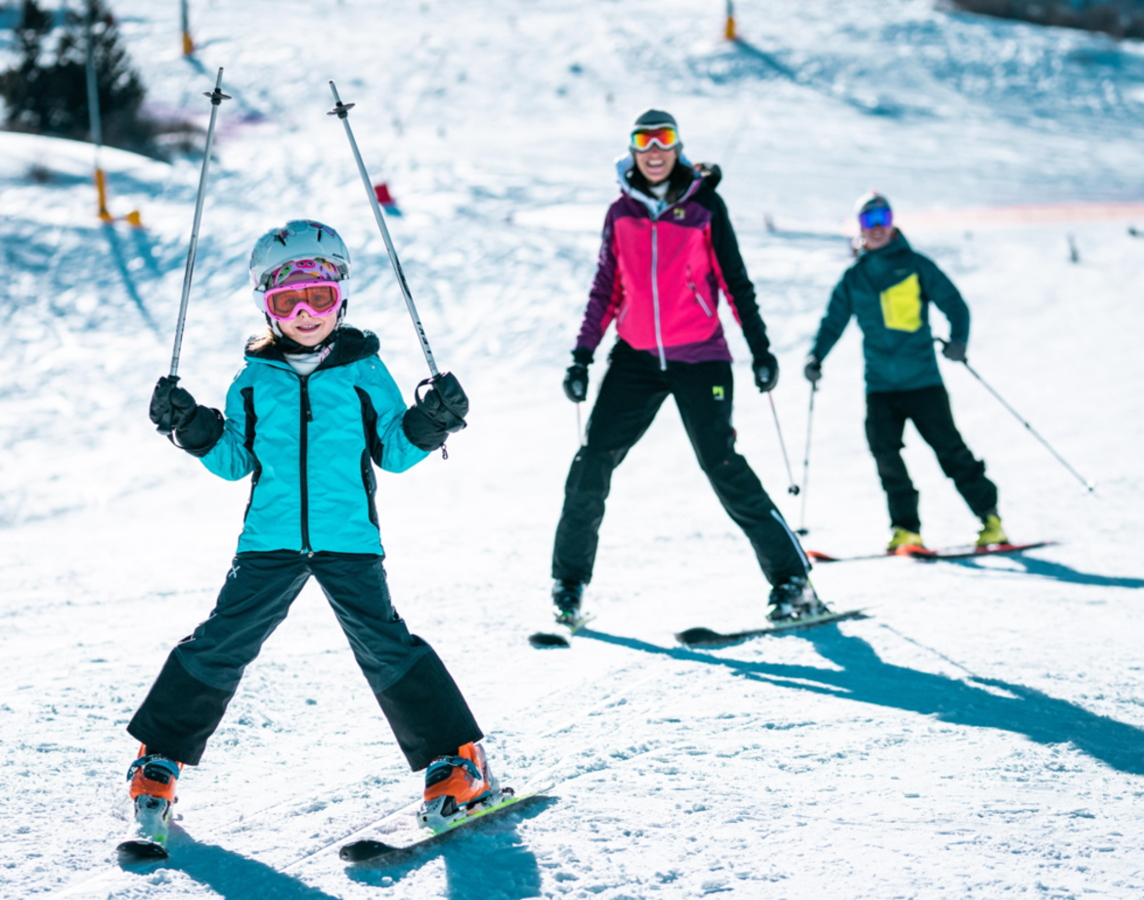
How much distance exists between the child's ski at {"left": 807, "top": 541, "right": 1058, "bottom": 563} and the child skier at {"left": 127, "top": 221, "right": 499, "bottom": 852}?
3264 millimetres

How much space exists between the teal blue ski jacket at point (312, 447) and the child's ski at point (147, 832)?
0.61 meters

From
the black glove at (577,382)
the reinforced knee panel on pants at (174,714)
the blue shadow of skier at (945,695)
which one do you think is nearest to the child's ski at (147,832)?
the reinforced knee panel on pants at (174,714)

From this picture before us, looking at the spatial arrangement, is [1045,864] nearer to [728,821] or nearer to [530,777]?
[728,821]

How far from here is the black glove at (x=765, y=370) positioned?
4418mm

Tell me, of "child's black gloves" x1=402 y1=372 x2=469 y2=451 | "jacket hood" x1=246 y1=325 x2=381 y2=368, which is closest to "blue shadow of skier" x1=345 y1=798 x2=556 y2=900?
"child's black gloves" x1=402 y1=372 x2=469 y2=451

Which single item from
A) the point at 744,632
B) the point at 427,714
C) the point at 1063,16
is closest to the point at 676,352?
the point at 744,632

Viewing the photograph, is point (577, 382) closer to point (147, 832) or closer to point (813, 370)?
point (813, 370)

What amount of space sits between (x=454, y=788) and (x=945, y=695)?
164 centimetres

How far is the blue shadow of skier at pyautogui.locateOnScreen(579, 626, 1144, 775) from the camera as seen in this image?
324cm

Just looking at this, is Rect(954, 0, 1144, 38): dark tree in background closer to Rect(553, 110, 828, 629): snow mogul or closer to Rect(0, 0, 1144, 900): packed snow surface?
Rect(0, 0, 1144, 900): packed snow surface

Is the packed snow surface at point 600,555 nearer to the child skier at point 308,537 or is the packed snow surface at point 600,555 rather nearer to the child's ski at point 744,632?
the child's ski at point 744,632

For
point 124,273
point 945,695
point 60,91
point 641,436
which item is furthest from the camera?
point 60,91

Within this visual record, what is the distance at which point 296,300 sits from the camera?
2896 millimetres

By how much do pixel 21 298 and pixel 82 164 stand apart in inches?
181
